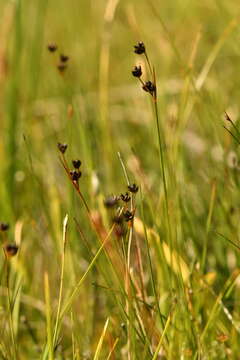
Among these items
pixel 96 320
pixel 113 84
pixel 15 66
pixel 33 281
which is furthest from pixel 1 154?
pixel 113 84

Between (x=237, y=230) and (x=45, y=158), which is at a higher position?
(x=45, y=158)

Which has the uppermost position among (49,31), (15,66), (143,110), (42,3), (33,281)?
(49,31)

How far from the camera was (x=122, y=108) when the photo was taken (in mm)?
2902

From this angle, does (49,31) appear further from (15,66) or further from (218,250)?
(218,250)

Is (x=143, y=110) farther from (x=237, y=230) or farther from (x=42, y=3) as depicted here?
(x=237, y=230)

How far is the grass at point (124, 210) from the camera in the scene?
1283 mm

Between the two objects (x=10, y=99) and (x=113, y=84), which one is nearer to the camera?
(x=10, y=99)

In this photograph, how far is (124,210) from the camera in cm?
122

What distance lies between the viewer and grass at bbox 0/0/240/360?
4.21 ft

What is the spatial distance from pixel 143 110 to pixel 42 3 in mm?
639

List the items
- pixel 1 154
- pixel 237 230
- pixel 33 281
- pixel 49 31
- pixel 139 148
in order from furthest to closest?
1. pixel 49 31
2. pixel 139 148
3. pixel 1 154
4. pixel 33 281
5. pixel 237 230

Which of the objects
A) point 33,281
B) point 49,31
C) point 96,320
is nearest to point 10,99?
point 33,281

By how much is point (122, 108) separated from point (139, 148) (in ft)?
1.48

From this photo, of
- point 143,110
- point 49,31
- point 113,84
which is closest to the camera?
point 143,110
